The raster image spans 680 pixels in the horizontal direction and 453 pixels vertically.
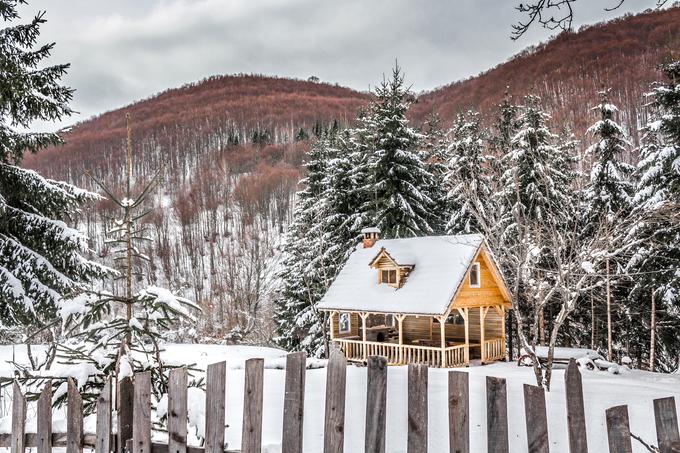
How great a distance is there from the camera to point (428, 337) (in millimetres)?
22625

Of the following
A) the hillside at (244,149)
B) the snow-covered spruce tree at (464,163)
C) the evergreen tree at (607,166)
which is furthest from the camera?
the hillside at (244,149)

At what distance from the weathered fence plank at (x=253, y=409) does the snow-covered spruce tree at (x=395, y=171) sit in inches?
895

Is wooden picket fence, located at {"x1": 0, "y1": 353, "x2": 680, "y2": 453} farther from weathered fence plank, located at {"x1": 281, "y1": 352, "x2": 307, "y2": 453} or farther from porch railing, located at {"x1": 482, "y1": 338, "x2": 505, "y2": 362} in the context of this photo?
porch railing, located at {"x1": 482, "y1": 338, "x2": 505, "y2": 362}

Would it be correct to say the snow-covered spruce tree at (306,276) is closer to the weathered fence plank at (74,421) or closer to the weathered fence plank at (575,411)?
the weathered fence plank at (74,421)

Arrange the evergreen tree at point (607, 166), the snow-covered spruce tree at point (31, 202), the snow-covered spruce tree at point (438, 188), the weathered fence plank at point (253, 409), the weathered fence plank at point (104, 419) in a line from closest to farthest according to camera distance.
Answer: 1. the weathered fence plank at point (253, 409)
2. the weathered fence plank at point (104, 419)
3. the snow-covered spruce tree at point (31, 202)
4. the evergreen tree at point (607, 166)
5. the snow-covered spruce tree at point (438, 188)

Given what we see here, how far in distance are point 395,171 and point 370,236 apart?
11.7ft

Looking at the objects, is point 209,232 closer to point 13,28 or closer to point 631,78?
point 631,78

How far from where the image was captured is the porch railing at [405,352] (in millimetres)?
19359

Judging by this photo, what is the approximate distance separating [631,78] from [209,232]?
188 ft

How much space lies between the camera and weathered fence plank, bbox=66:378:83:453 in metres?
2.82

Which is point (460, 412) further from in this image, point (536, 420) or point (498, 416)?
point (536, 420)

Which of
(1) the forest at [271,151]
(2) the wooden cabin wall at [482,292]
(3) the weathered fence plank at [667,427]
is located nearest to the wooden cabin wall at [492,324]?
(2) the wooden cabin wall at [482,292]

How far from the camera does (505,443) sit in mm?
2211

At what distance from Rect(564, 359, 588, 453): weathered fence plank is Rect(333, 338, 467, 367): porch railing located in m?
16.8
